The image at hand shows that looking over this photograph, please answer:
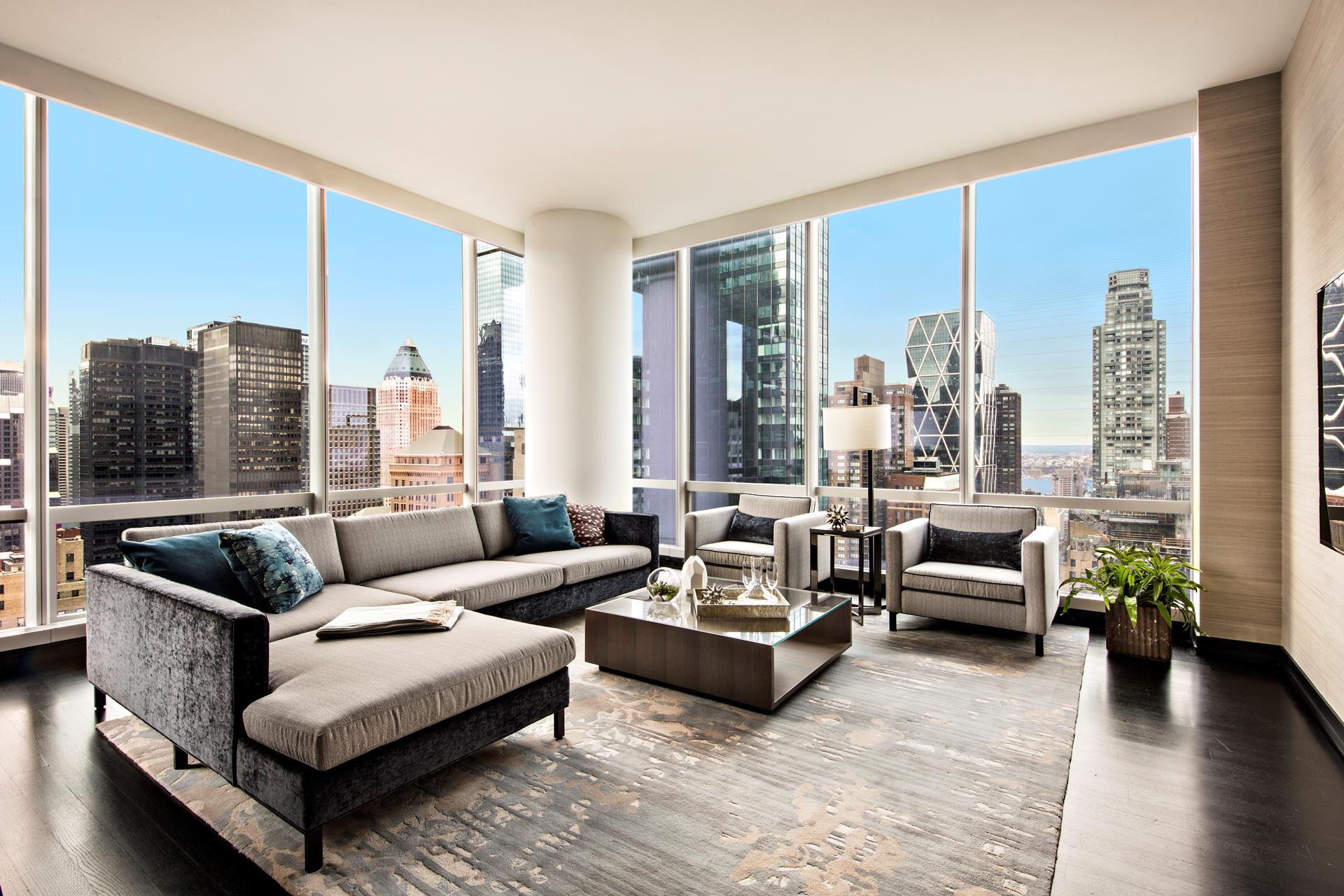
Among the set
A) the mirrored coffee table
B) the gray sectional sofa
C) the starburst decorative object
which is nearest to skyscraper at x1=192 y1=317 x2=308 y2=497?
the gray sectional sofa

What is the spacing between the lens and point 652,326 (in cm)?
621

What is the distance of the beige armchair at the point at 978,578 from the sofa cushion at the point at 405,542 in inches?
104

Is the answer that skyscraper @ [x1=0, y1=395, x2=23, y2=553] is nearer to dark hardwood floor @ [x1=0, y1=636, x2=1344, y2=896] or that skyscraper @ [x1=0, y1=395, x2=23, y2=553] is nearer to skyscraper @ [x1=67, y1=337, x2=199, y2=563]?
skyscraper @ [x1=67, y1=337, x2=199, y2=563]

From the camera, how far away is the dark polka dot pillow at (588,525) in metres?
4.65

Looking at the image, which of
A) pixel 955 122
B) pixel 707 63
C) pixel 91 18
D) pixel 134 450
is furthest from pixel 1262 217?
pixel 134 450

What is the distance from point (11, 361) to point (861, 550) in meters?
4.89

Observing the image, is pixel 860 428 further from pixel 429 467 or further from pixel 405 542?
pixel 429 467

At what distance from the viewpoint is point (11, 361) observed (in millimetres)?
3377

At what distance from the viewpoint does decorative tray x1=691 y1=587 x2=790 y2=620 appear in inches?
121

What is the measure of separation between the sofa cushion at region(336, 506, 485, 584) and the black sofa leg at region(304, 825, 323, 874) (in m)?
1.95

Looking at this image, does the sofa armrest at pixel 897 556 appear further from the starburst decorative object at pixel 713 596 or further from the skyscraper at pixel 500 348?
the skyscraper at pixel 500 348

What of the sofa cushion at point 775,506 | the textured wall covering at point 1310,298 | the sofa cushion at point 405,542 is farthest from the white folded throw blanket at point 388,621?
the textured wall covering at point 1310,298

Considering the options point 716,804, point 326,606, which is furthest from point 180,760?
point 716,804

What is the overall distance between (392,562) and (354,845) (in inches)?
80.0
